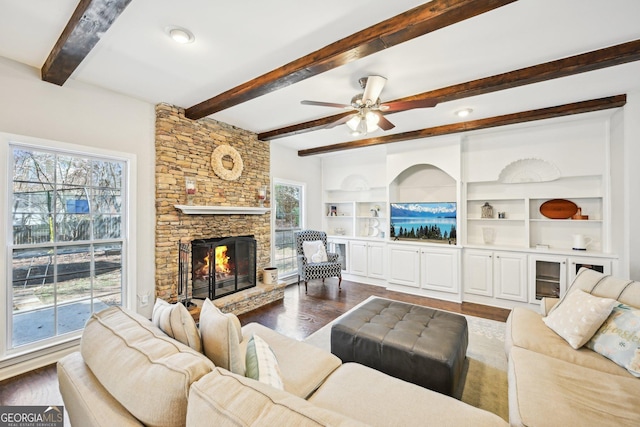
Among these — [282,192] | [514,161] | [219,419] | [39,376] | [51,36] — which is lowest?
[39,376]

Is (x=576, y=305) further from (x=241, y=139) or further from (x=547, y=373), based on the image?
(x=241, y=139)

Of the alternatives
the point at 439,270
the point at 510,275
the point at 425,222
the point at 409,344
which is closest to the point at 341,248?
the point at 425,222

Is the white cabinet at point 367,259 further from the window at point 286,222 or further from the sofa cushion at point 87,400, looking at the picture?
the sofa cushion at point 87,400

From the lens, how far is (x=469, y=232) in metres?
4.69

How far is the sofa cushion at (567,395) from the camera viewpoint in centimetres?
128

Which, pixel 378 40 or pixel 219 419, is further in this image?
pixel 378 40

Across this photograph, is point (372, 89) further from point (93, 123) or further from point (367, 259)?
point (367, 259)

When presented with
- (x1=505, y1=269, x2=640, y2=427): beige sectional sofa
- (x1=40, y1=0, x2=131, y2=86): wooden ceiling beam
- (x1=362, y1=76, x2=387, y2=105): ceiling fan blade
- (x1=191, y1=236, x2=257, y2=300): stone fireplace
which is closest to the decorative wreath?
(x1=191, y1=236, x2=257, y2=300): stone fireplace

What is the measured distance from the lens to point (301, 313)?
3801 millimetres

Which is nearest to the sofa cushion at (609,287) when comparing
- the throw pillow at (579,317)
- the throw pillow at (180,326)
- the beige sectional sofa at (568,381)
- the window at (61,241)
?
the beige sectional sofa at (568,381)

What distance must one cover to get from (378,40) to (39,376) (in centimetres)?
395

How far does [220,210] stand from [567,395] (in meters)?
3.78

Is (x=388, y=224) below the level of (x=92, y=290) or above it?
above

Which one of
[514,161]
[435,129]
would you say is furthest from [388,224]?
[514,161]
